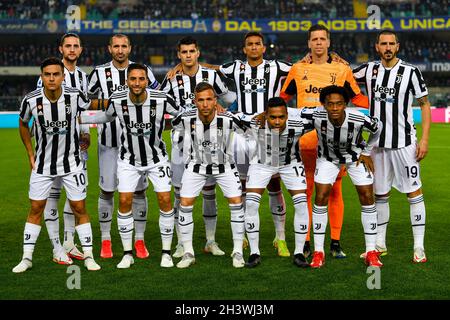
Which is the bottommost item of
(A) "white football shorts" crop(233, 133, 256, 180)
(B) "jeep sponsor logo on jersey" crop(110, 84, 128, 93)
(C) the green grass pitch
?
(C) the green grass pitch

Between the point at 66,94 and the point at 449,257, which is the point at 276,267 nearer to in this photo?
the point at 449,257

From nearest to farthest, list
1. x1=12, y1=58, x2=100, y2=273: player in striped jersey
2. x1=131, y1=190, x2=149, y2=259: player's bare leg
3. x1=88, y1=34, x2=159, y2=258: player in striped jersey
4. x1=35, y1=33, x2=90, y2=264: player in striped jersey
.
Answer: x1=12, y1=58, x2=100, y2=273: player in striped jersey
x1=35, y1=33, x2=90, y2=264: player in striped jersey
x1=88, y1=34, x2=159, y2=258: player in striped jersey
x1=131, y1=190, x2=149, y2=259: player's bare leg

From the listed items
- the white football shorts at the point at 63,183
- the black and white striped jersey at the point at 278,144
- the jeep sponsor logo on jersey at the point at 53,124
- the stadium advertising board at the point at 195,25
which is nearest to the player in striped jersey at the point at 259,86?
the black and white striped jersey at the point at 278,144

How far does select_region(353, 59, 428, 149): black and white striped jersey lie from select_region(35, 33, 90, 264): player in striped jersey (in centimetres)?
271

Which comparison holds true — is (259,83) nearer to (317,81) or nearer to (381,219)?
(317,81)

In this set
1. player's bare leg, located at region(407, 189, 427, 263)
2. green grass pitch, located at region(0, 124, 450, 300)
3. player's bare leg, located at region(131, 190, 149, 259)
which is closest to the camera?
green grass pitch, located at region(0, 124, 450, 300)

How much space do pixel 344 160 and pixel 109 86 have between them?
2.33 meters

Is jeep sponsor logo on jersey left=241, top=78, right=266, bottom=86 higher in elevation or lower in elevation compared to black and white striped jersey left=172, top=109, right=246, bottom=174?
higher

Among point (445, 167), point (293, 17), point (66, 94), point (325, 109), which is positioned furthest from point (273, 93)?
point (293, 17)

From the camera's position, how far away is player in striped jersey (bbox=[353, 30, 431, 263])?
609 centimetres

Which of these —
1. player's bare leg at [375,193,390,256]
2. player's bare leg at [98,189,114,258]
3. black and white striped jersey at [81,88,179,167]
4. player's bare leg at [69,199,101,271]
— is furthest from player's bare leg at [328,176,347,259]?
player's bare leg at [69,199,101,271]

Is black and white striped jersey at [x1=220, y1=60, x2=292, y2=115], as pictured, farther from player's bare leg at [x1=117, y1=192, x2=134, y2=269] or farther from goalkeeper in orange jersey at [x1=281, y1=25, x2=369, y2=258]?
player's bare leg at [x1=117, y1=192, x2=134, y2=269]

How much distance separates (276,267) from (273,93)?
1686mm

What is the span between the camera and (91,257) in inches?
238
